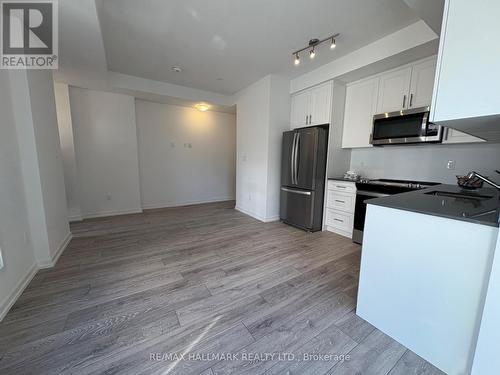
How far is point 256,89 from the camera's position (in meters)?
3.85

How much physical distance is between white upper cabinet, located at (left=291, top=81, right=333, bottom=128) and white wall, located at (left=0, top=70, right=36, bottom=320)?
3755mm

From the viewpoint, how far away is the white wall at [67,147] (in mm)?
3502

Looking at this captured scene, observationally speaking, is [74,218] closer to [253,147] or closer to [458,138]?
[253,147]

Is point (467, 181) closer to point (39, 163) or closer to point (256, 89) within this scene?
point (256, 89)

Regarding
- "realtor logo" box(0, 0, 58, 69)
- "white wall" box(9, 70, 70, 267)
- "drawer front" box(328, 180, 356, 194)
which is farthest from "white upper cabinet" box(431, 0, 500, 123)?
"white wall" box(9, 70, 70, 267)

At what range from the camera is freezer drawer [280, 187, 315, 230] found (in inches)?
132

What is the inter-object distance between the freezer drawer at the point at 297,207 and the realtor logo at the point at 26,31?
11.6 feet

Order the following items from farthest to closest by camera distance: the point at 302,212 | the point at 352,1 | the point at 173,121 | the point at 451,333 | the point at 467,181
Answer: the point at 173,121 → the point at 302,212 → the point at 467,181 → the point at 352,1 → the point at 451,333

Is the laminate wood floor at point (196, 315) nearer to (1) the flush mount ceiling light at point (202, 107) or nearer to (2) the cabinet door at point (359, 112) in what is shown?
(2) the cabinet door at point (359, 112)

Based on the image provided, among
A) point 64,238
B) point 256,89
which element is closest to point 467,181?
point 256,89

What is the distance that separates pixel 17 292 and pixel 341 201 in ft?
13.0

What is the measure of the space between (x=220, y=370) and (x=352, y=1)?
10.5 ft

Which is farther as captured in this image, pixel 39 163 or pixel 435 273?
pixel 39 163

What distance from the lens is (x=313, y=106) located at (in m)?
3.46
